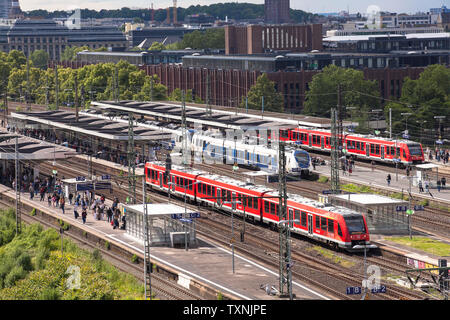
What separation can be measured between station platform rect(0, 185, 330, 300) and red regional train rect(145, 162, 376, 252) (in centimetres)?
358

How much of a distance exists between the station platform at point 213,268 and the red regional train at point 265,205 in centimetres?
358

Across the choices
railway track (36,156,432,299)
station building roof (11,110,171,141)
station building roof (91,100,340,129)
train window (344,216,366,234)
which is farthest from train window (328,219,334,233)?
station building roof (91,100,340,129)

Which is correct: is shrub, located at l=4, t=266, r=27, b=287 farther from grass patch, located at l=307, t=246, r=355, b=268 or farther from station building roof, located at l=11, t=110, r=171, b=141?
station building roof, located at l=11, t=110, r=171, b=141

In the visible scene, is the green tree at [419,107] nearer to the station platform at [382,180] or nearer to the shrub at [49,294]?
the station platform at [382,180]

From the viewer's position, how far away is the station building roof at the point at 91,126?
80881 millimetres

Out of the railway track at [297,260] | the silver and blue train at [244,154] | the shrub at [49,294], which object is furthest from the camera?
the silver and blue train at [244,154]

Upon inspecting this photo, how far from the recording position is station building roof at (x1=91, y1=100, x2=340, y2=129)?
89.9 metres

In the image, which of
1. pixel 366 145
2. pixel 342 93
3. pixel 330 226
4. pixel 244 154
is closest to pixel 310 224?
pixel 330 226

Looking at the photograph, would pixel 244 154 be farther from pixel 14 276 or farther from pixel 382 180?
pixel 14 276

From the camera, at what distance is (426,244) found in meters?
48.5

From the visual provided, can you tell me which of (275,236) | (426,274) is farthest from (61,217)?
(426,274)

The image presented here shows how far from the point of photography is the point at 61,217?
2325 inches

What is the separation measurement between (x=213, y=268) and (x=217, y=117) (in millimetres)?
58882

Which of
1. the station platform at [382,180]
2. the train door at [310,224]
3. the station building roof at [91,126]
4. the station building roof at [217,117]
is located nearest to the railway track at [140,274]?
the train door at [310,224]
